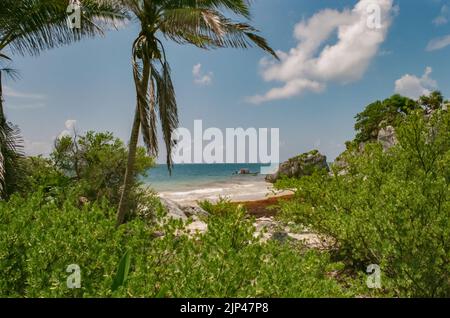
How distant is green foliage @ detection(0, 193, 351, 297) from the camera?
2.57m

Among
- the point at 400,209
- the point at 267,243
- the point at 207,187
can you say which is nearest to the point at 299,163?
the point at 207,187

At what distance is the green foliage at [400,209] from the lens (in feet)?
13.9

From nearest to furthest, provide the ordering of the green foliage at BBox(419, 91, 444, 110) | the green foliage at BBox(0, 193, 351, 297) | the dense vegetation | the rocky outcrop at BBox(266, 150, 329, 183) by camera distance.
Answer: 1. the green foliage at BBox(0, 193, 351, 297)
2. the dense vegetation
3. the green foliage at BBox(419, 91, 444, 110)
4. the rocky outcrop at BBox(266, 150, 329, 183)

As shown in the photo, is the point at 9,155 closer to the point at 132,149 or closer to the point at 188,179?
the point at 132,149

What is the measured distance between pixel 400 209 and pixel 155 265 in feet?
10.0

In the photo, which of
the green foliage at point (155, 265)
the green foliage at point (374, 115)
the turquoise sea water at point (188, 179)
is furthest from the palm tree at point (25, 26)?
the green foliage at point (374, 115)

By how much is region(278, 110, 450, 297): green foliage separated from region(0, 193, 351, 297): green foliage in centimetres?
142

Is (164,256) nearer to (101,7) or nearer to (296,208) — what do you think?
(296,208)

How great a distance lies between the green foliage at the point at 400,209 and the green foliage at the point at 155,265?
1.42 m

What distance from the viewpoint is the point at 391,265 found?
4.49m

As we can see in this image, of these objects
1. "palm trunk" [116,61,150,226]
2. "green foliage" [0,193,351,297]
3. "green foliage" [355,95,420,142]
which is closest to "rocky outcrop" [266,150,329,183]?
"green foliage" [355,95,420,142]

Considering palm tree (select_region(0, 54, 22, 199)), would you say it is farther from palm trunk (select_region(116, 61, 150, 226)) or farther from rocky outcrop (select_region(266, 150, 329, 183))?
rocky outcrop (select_region(266, 150, 329, 183))
